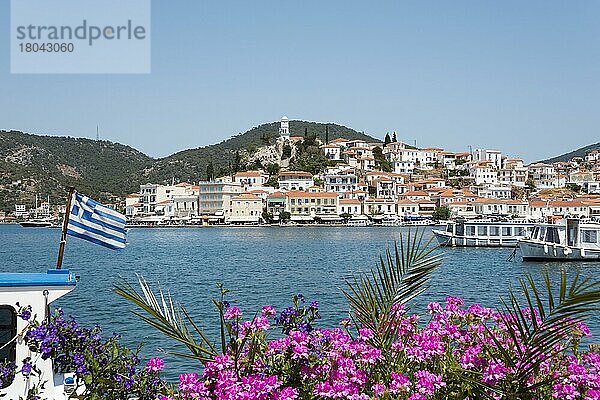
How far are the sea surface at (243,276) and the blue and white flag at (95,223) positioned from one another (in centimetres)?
226

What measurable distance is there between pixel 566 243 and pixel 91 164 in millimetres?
135018

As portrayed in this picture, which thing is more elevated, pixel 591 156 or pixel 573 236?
pixel 591 156

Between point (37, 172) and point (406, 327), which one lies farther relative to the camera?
point (37, 172)

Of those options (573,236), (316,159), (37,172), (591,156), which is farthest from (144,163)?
(573,236)

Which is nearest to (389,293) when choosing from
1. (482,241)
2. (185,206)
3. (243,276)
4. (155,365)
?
(155,365)

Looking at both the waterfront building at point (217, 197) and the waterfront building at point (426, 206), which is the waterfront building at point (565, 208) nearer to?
the waterfront building at point (426, 206)

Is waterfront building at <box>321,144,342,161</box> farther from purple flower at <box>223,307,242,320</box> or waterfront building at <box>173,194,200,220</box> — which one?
purple flower at <box>223,307,242,320</box>

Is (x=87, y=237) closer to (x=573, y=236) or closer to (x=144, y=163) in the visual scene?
(x=573, y=236)

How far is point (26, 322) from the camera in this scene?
530cm

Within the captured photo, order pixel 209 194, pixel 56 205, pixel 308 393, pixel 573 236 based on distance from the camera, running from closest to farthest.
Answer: pixel 308 393 < pixel 573 236 < pixel 209 194 < pixel 56 205

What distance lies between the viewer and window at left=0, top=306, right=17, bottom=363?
5223mm

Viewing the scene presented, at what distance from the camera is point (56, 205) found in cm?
12762

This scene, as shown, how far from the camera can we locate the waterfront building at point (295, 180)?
109 meters

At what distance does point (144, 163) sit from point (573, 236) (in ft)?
476
